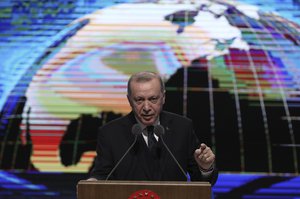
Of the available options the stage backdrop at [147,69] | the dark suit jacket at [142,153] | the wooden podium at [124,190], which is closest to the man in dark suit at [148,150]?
the dark suit jacket at [142,153]

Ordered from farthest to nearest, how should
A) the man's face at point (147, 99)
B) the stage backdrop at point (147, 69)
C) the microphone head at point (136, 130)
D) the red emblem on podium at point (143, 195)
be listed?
the stage backdrop at point (147, 69), the man's face at point (147, 99), the microphone head at point (136, 130), the red emblem on podium at point (143, 195)

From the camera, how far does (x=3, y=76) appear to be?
5.30 m

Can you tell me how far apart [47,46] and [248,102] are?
1.87m

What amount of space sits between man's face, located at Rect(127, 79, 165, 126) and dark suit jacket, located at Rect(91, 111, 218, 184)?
10 cm

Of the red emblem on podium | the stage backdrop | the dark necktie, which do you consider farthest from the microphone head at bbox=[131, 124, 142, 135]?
the stage backdrop

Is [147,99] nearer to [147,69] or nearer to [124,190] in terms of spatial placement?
[124,190]

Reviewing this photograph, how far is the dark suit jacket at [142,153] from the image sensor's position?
8.13ft

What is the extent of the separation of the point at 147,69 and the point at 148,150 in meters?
2.83

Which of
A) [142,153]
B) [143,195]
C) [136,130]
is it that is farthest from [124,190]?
[142,153]

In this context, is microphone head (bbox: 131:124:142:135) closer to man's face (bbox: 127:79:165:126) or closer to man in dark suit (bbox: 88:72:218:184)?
man in dark suit (bbox: 88:72:218:184)

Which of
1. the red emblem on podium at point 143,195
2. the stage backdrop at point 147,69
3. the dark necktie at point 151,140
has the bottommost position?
the stage backdrop at point 147,69

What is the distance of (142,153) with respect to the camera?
8.11 feet

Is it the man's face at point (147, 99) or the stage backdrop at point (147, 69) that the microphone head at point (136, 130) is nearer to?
the man's face at point (147, 99)

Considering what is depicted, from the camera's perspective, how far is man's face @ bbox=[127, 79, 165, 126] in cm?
244
